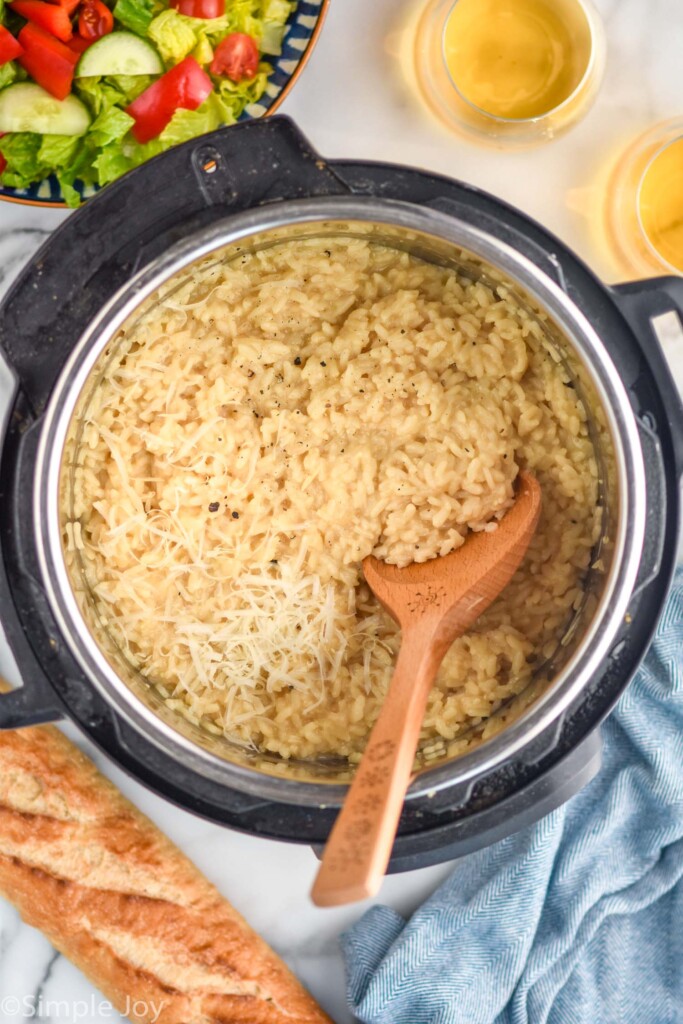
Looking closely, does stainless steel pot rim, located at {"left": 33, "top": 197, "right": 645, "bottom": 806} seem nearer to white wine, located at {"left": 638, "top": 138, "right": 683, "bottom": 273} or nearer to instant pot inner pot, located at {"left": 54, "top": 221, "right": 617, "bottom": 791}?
instant pot inner pot, located at {"left": 54, "top": 221, "right": 617, "bottom": 791}

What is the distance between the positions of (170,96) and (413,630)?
32.5 inches

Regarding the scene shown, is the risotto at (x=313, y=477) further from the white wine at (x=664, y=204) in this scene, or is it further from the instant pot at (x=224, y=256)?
the white wine at (x=664, y=204)

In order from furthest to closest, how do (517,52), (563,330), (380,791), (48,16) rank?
(517,52), (48,16), (563,330), (380,791)

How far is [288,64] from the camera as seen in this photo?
1.42m

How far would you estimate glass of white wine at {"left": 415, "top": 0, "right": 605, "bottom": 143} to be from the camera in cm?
149

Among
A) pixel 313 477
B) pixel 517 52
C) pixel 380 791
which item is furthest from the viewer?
pixel 517 52

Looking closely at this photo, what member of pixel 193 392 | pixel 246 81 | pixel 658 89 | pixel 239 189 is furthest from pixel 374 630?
pixel 658 89

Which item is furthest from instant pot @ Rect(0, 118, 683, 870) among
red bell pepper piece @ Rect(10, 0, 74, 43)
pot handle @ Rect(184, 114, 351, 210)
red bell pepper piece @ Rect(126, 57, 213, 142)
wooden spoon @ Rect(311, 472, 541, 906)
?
red bell pepper piece @ Rect(10, 0, 74, 43)

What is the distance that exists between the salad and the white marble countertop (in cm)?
13

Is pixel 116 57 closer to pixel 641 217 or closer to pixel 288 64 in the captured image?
pixel 288 64

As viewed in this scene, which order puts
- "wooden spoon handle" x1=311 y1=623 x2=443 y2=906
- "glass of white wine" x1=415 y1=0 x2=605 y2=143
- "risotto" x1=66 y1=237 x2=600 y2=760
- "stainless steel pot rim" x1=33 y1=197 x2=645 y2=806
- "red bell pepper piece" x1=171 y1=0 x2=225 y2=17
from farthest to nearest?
1. "glass of white wine" x1=415 y1=0 x2=605 y2=143
2. "red bell pepper piece" x1=171 y1=0 x2=225 y2=17
3. "risotto" x1=66 y1=237 x2=600 y2=760
4. "stainless steel pot rim" x1=33 y1=197 x2=645 y2=806
5. "wooden spoon handle" x1=311 y1=623 x2=443 y2=906

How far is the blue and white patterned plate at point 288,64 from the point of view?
140 centimetres

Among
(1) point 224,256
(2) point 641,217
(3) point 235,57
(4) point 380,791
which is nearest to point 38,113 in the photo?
(3) point 235,57

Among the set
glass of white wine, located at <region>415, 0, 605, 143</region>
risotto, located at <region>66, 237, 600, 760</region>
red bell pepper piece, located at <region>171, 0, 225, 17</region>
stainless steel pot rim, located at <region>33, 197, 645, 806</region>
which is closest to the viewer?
stainless steel pot rim, located at <region>33, 197, 645, 806</region>
